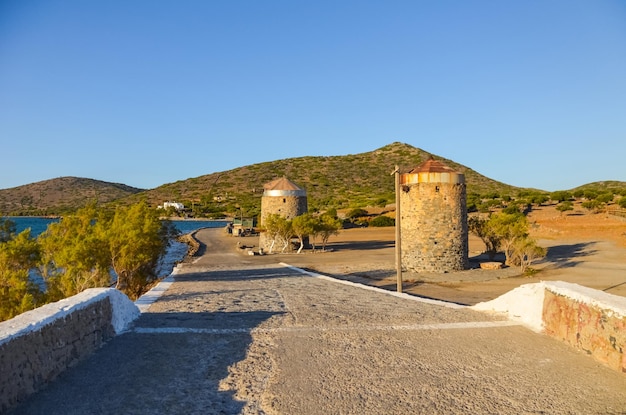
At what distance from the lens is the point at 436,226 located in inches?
801

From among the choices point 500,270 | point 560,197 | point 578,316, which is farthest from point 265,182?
point 578,316

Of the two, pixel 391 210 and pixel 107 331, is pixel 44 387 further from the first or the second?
pixel 391 210

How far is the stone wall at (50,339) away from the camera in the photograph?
13.7ft

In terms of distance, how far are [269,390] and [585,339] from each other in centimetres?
408

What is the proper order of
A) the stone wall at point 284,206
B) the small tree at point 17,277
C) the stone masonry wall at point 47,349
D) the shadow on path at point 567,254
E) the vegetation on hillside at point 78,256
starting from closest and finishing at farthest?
the stone masonry wall at point 47,349 → the small tree at point 17,277 → the vegetation on hillside at point 78,256 → the shadow on path at point 567,254 → the stone wall at point 284,206

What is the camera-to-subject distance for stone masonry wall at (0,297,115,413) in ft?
13.6

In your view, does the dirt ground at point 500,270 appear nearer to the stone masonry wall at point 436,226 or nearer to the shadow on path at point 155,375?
the stone masonry wall at point 436,226

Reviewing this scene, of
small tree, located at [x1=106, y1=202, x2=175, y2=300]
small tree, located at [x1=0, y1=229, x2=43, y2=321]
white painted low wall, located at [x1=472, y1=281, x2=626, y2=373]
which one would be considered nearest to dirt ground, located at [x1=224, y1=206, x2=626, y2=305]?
white painted low wall, located at [x1=472, y1=281, x2=626, y2=373]

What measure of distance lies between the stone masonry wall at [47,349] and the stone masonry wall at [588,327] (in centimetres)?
609

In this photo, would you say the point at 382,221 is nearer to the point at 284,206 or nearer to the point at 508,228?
the point at 284,206

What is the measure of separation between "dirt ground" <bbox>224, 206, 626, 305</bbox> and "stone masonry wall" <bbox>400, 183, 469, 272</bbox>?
63 centimetres

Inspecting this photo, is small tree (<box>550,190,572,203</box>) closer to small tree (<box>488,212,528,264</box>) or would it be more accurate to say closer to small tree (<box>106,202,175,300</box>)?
small tree (<box>488,212,528,264</box>)

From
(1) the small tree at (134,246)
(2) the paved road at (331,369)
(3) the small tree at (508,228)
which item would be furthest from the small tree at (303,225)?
(2) the paved road at (331,369)

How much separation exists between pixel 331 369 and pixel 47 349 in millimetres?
2938
